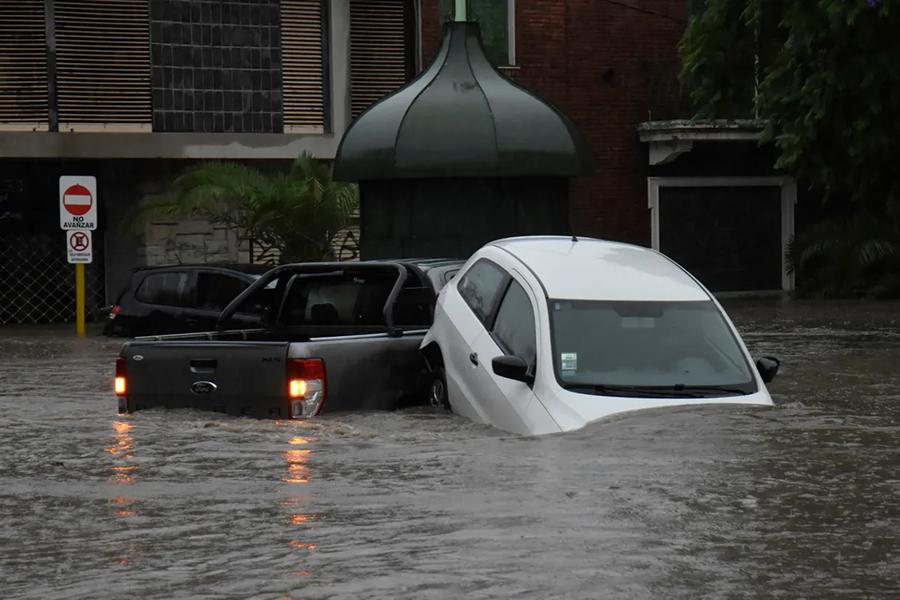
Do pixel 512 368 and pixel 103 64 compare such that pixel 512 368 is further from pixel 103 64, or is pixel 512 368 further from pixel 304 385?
pixel 103 64

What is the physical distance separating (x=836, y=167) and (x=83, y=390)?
35.3 feet

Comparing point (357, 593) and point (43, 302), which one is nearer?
point (357, 593)

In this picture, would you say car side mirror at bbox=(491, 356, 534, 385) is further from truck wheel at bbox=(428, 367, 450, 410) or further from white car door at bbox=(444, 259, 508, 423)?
truck wheel at bbox=(428, 367, 450, 410)

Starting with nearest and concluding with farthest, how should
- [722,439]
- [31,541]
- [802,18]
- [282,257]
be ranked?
[31,541] → [722,439] → [802,18] → [282,257]

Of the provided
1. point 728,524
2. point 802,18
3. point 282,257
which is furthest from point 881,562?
point 282,257

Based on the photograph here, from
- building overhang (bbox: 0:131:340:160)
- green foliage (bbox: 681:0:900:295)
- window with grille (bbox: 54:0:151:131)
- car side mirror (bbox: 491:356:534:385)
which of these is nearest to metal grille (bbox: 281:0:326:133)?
building overhang (bbox: 0:131:340:160)

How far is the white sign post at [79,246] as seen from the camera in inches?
1088

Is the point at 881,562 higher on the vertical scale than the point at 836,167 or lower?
lower

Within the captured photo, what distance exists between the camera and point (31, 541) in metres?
8.91

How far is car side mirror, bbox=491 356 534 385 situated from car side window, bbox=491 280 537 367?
141mm

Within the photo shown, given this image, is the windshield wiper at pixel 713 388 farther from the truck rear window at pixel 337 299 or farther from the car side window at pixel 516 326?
the truck rear window at pixel 337 299

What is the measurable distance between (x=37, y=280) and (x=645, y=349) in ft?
72.2

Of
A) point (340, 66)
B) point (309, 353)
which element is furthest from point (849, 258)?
point (309, 353)

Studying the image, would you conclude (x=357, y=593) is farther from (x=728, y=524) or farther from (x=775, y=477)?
(x=775, y=477)
